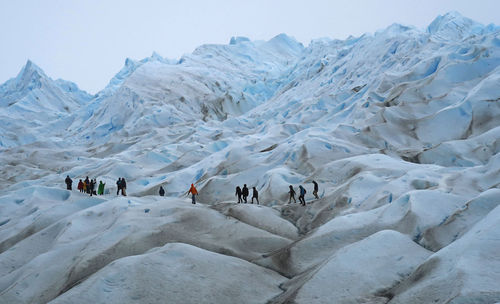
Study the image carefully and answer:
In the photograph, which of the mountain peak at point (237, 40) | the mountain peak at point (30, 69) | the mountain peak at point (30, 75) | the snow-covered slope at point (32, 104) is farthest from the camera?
the mountain peak at point (237, 40)

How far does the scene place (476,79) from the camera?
27.2 metres

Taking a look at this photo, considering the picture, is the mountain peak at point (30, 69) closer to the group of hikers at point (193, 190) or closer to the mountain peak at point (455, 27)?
the mountain peak at point (455, 27)

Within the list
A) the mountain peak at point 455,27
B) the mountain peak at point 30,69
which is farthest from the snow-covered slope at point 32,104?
the mountain peak at point 455,27

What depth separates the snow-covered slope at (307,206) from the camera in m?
7.18

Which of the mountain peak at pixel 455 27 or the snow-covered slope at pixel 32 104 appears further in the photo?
the snow-covered slope at pixel 32 104

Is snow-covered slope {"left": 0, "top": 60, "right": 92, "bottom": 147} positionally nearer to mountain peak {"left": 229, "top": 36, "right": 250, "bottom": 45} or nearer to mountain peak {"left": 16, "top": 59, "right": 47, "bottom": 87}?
mountain peak {"left": 16, "top": 59, "right": 47, "bottom": 87}

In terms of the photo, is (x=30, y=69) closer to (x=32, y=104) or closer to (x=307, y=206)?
(x=32, y=104)

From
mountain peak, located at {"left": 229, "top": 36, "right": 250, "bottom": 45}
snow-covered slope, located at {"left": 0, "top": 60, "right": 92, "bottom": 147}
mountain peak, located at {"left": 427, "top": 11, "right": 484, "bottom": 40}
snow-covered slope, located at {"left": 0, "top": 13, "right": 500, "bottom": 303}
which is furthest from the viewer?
mountain peak, located at {"left": 229, "top": 36, "right": 250, "bottom": 45}

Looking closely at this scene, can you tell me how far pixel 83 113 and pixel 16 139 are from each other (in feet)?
40.8

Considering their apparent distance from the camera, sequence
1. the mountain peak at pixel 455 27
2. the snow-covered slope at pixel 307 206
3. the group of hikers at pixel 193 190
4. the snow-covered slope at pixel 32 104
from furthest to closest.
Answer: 1. the snow-covered slope at pixel 32 104
2. the mountain peak at pixel 455 27
3. the group of hikers at pixel 193 190
4. the snow-covered slope at pixel 307 206

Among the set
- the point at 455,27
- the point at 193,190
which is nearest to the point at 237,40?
the point at 455,27

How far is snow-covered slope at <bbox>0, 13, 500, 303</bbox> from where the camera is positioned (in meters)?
7.18

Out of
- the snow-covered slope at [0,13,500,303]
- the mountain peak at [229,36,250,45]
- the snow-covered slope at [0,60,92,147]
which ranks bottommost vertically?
the snow-covered slope at [0,13,500,303]

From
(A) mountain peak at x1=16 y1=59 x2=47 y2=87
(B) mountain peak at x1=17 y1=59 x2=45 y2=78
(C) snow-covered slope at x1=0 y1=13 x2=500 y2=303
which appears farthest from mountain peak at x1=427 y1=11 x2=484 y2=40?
(B) mountain peak at x1=17 y1=59 x2=45 y2=78
